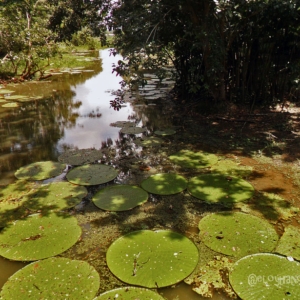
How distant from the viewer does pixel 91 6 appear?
531cm

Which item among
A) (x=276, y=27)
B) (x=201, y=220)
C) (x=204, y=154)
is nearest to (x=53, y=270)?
(x=201, y=220)

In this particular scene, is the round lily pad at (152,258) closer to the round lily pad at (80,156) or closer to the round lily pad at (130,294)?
the round lily pad at (130,294)

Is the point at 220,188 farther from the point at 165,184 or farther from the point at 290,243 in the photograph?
the point at 290,243

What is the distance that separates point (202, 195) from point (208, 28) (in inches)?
116

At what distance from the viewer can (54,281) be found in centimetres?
168

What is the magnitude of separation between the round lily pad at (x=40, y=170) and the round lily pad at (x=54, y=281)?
1475mm

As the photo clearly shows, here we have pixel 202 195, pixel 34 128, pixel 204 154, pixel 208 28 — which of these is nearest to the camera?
pixel 202 195

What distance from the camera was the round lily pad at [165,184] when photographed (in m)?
2.77

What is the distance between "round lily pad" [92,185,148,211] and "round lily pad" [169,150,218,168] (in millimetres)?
873

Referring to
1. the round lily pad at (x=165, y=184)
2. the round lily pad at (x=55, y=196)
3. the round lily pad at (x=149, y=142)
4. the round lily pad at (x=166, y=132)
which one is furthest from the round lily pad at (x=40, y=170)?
the round lily pad at (x=166, y=132)

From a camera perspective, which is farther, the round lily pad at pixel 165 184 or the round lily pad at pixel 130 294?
the round lily pad at pixel 165 184

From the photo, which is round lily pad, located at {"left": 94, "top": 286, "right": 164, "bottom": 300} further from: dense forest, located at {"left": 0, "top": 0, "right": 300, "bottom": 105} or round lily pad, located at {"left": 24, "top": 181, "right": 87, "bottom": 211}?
dense forest, located at {"left": 0, "top": 0, "right": 300, "bottom": 105}

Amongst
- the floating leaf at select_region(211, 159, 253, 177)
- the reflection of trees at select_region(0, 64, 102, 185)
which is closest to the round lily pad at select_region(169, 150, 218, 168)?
the floating leaf at select_region(211, 159, 253, 177)

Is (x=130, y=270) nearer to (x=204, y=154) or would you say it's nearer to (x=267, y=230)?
(x=267, y=230)
